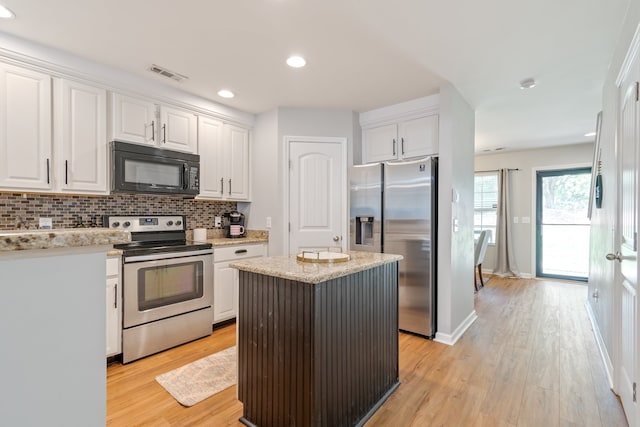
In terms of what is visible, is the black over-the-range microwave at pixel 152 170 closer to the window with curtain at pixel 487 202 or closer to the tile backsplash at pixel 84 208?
the tile backsplash at pixel 84 208

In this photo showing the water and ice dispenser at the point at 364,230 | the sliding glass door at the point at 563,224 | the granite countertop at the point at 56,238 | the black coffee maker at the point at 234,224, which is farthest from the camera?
the sliding glass door at the point at 563,224

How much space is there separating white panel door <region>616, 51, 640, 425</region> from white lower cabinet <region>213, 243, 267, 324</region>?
2820 millimetres

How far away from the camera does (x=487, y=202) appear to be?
6141 millimetres

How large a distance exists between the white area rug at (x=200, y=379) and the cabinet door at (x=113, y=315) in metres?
0.45

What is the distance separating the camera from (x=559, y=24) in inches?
79.4

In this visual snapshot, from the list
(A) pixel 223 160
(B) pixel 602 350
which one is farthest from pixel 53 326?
(B) pixel 602 350

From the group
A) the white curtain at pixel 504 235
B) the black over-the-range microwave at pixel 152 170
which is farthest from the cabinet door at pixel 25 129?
the white curtain at pixel 504 235

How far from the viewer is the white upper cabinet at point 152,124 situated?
269 centimetres

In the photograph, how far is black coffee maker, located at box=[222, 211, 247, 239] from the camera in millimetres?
3705

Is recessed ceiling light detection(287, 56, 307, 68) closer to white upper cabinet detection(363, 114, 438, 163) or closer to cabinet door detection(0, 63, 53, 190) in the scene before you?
white upper cabinet detection(363, 114, 438, 163)

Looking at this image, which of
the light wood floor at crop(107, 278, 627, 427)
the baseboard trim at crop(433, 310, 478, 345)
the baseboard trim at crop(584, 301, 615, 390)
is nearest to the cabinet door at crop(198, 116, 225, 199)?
the light wood floor at crop(107, 278, 627, 427)

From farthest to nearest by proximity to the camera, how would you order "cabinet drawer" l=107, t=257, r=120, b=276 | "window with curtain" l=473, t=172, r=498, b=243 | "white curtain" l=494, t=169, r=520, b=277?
"window with curtain" l=473, t=172, r=498, b=243 → "white curtain" l=494, t=169, r=520, b=277 → "cabinet drawer" l=107, t=257, r=120, b=276

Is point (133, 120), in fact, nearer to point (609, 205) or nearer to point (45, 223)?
point (45, 223)

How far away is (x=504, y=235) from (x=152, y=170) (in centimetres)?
577
